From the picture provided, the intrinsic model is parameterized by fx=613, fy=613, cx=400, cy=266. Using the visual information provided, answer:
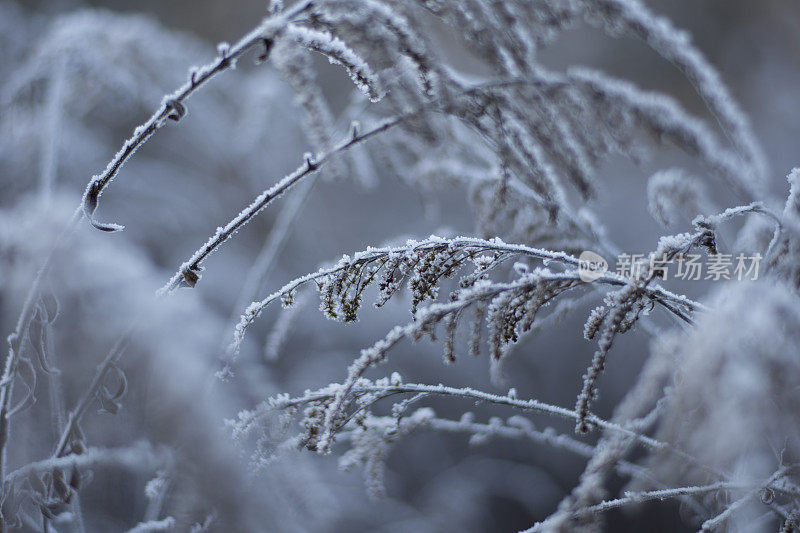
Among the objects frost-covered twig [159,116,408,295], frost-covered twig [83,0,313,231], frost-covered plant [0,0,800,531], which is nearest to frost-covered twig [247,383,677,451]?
frost-covered plant [0,0,800,531]

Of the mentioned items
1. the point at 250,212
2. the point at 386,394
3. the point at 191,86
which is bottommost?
the point at 386,394

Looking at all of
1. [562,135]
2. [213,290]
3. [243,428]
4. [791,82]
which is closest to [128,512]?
[243,428]

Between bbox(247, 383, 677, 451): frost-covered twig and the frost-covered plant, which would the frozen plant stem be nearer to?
the frost-covered plant

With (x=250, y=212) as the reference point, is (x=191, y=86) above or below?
above

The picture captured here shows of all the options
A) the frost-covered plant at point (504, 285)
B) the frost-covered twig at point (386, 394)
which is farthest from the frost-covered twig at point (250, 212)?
the frost-covered twig at point (386, 394)

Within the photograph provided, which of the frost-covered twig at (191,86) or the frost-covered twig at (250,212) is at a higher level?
the frost-covered twig at (191,86)

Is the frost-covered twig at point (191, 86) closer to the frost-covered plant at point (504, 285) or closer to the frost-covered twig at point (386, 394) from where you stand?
the frost-covered plant at point (504, 285)

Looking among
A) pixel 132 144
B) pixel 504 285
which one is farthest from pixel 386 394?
pixel 132 144

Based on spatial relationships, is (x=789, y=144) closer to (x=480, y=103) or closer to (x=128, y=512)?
(x=480, y=103)

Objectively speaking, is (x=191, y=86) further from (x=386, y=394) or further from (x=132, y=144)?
(x=386, y=394)

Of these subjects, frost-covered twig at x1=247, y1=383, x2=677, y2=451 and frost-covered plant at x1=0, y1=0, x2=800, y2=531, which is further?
frost-covered twig at x1=247, y1=383, x2=677, y2=451

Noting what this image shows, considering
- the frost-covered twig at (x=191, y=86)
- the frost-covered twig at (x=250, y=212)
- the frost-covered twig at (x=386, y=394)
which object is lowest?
the frost-covered twig at (x=386, y=394)
